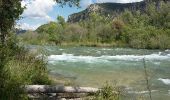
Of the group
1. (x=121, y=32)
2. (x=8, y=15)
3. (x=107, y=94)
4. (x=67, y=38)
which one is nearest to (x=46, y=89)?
(x=107, y=94)

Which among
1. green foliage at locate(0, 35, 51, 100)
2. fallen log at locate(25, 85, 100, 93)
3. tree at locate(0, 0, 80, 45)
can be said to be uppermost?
tree at locate(0, 0, 80, 45)

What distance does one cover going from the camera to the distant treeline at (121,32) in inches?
3285

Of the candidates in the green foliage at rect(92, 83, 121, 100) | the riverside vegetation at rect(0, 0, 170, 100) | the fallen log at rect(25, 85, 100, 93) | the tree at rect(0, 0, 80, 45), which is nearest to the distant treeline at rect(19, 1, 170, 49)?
the riverside vegetation at rect(0, 0, 170, 100)

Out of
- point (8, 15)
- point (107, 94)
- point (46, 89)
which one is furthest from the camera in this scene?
point (8, 15)

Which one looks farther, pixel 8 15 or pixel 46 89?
pixel 8 15

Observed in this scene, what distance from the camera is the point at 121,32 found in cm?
10294

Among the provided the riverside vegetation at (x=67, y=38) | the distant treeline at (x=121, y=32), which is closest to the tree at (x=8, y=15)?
the riverside vegetation at (x=67, y=38)

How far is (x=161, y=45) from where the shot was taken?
77000 mm

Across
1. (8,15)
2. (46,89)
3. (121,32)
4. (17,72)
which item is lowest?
(46,89)

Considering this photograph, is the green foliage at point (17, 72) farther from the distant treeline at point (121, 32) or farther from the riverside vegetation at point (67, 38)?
the distant treeline at point (121, 32)

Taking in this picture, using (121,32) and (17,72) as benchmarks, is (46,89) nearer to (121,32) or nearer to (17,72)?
(17,72)

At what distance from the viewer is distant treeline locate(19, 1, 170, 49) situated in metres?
83.4

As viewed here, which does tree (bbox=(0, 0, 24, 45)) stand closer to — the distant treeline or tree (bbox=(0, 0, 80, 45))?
tree (bbox=(0, 0, 80, 45))

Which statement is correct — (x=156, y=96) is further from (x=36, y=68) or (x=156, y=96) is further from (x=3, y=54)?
(x=3, y=54)
